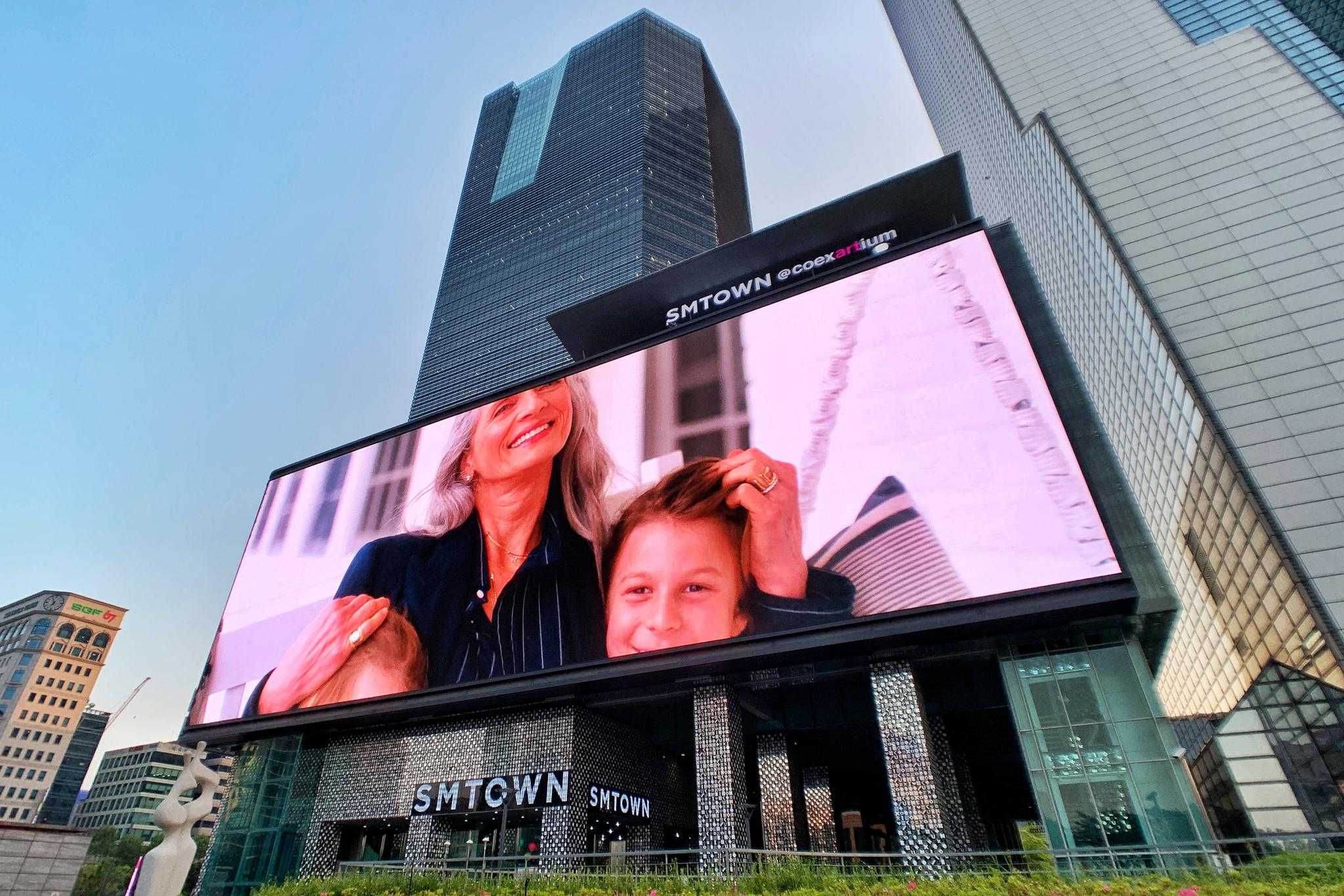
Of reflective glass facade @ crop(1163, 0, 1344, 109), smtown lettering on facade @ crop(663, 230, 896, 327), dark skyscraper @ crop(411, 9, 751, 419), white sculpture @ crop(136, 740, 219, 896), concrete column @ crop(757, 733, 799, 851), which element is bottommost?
white sculpture @ crop(136, 740, 219, 896)

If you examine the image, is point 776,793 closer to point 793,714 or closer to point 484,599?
point 793,714

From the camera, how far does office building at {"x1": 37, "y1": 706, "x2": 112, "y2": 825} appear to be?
14562 cm

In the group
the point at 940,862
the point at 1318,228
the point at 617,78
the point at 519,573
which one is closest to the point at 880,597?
the point at 940,862

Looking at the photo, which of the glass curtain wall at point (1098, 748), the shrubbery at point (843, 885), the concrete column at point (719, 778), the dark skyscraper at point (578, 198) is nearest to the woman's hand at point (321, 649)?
the concrete column at point (719, 778)

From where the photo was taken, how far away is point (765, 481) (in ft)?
91.1

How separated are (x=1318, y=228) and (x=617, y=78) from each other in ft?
438

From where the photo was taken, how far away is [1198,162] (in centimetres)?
4512

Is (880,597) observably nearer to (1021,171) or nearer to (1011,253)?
(1011,253)

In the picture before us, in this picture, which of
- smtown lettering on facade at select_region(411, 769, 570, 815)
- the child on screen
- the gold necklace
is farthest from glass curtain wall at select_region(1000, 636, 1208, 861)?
the gold necklace

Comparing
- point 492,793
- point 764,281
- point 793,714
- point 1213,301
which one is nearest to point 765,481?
point 793,714

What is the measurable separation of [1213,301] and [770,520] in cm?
3023

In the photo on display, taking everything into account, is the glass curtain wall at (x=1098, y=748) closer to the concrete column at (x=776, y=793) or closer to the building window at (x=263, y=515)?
the concrete column at (x=776, y=793)

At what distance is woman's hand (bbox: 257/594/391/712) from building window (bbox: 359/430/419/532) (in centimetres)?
406

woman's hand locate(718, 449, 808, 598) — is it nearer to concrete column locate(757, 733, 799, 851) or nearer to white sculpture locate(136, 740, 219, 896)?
concrete column locate(757, 733, 799, 851)
